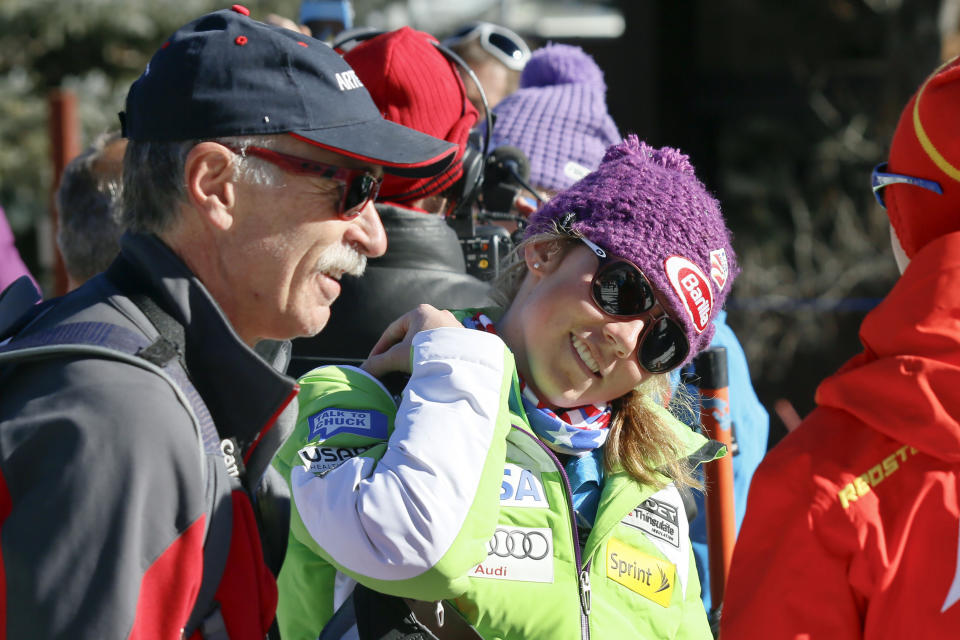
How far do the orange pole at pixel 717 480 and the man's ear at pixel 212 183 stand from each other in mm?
1387

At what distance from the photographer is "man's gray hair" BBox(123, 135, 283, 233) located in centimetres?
174

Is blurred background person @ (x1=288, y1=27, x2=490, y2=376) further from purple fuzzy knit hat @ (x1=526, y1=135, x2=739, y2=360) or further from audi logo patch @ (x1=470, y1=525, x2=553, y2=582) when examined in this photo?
audi logo patch @ (x1=470, y1=525, x2=553, y2=582)

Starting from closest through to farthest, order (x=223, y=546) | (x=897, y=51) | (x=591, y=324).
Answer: (x=223, y=546), (x=591, y=324), (x=897, y=51)

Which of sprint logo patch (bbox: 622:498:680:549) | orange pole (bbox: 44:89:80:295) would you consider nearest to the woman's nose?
sprint logo patch (bbox: 622:498:680:549)

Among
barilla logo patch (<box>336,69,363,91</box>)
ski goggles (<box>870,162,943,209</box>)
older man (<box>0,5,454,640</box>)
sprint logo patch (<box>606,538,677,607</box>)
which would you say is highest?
barilla logo patch (<box>336,69,363,91</box>)

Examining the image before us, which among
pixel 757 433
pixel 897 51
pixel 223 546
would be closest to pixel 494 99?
pixel 757 433

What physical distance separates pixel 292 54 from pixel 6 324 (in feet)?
2.03

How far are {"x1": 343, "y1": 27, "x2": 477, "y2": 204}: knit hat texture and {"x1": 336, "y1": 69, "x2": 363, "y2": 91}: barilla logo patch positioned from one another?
920 millimetres

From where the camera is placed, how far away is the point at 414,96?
2.87 metres

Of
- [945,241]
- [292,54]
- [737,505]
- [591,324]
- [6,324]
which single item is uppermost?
[292,54]

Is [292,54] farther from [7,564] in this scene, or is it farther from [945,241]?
[945,241]

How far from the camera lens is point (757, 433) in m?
3.17

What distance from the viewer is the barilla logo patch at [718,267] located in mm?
2275

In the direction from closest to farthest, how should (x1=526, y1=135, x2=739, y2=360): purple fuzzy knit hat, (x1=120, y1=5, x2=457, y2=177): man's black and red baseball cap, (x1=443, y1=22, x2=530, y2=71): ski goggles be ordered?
(x1=120, y1=5, x2=457, y2=177): man's black and red baseball cap, (x1=526, y1=135, x2=739, y2=360): purple fuzzy knit hat, (x1=443, y1=22, x2=530, y2=71): ski goggles
